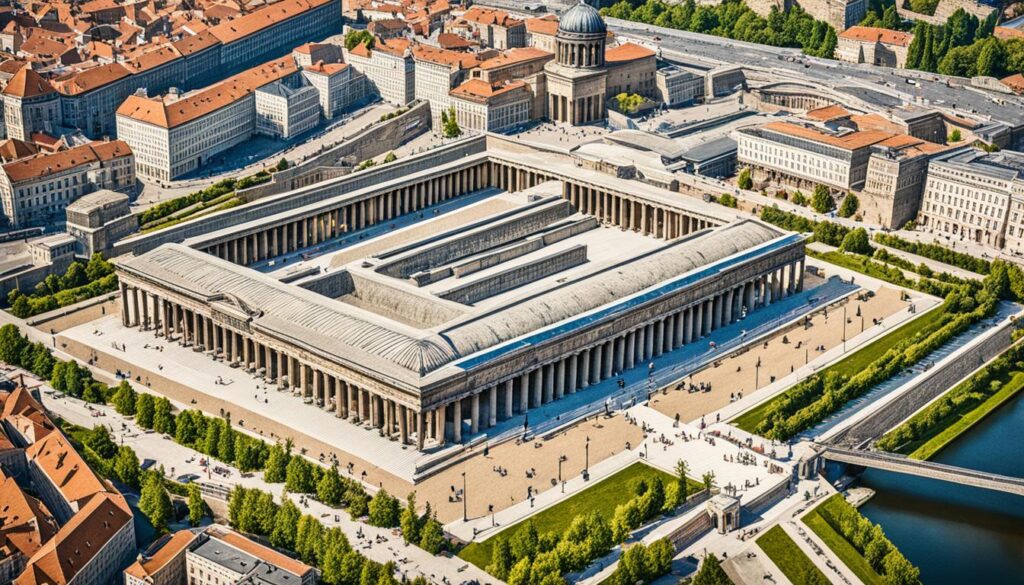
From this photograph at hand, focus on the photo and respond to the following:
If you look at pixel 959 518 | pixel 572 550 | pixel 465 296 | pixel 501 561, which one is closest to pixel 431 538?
pixel 501 561

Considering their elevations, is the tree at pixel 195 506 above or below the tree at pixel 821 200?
below

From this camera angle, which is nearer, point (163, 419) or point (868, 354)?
point (163, 419)

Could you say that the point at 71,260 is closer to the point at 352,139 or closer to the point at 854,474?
the point at 352,139

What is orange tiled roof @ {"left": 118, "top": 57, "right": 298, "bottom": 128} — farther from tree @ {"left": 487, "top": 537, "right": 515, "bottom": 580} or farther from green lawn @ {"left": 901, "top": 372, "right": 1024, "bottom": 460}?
green lawn @ {"left": 901, "top": 372, "right": 1024, "bottom": 460}

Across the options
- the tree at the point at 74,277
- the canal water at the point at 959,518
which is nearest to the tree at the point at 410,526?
the canal water at the point at 959,518

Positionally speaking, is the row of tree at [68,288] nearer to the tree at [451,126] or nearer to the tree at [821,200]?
the tree at [451,126]

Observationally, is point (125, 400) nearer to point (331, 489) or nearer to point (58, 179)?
point (331, 489)
